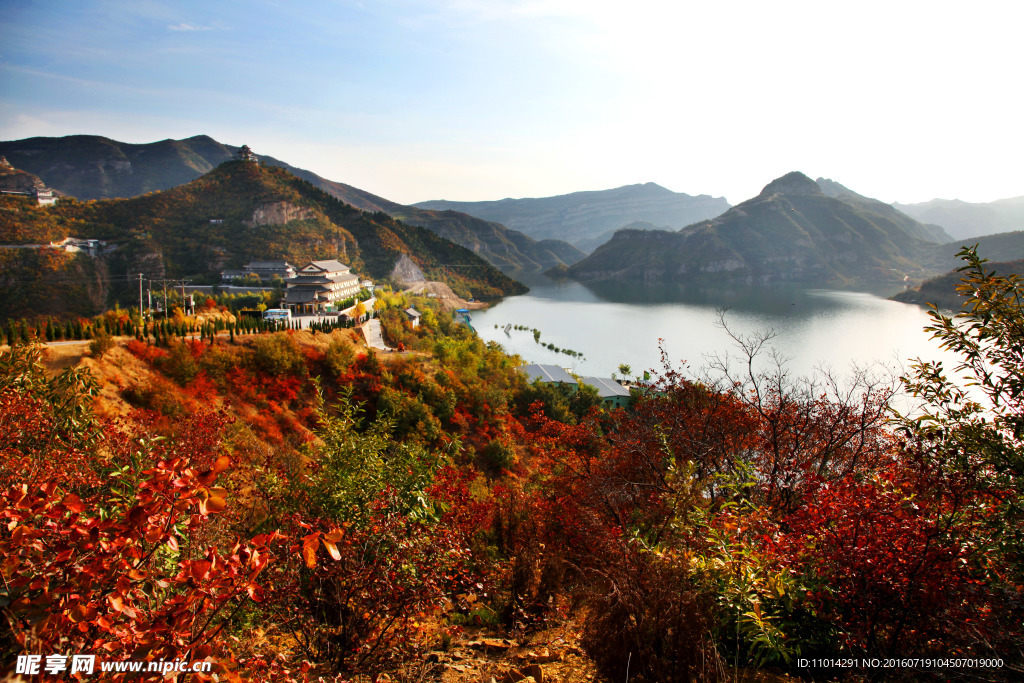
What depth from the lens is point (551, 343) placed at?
38.1 m

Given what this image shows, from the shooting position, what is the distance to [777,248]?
100625 millimetres

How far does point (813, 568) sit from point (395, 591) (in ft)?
8.05

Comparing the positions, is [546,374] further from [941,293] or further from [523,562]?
[941,293]

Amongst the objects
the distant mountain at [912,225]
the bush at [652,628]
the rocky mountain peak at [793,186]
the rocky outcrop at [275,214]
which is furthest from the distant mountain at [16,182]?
the rocky mountain peak at [793,186]

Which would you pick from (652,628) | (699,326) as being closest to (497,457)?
(652,628)

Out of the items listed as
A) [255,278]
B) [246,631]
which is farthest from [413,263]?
[246,631]

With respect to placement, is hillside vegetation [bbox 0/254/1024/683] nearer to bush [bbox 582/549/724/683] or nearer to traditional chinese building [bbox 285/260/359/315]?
bush [bbox 582/549/724/683]

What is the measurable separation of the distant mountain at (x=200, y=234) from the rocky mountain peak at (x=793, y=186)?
10547 cm

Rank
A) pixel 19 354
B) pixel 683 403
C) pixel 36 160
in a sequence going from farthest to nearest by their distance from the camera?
pixel 36 160 < pixel 683 403 < pixel 19 354

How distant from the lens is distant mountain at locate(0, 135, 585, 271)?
93.1 m

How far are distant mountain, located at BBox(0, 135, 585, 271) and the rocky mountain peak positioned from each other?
57.6 meters

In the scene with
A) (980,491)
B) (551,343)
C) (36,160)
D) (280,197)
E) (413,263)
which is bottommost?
(551,343)

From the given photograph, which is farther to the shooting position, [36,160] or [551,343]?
[36,160]

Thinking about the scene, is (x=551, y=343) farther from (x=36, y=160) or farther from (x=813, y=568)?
(x=36, y=160)
